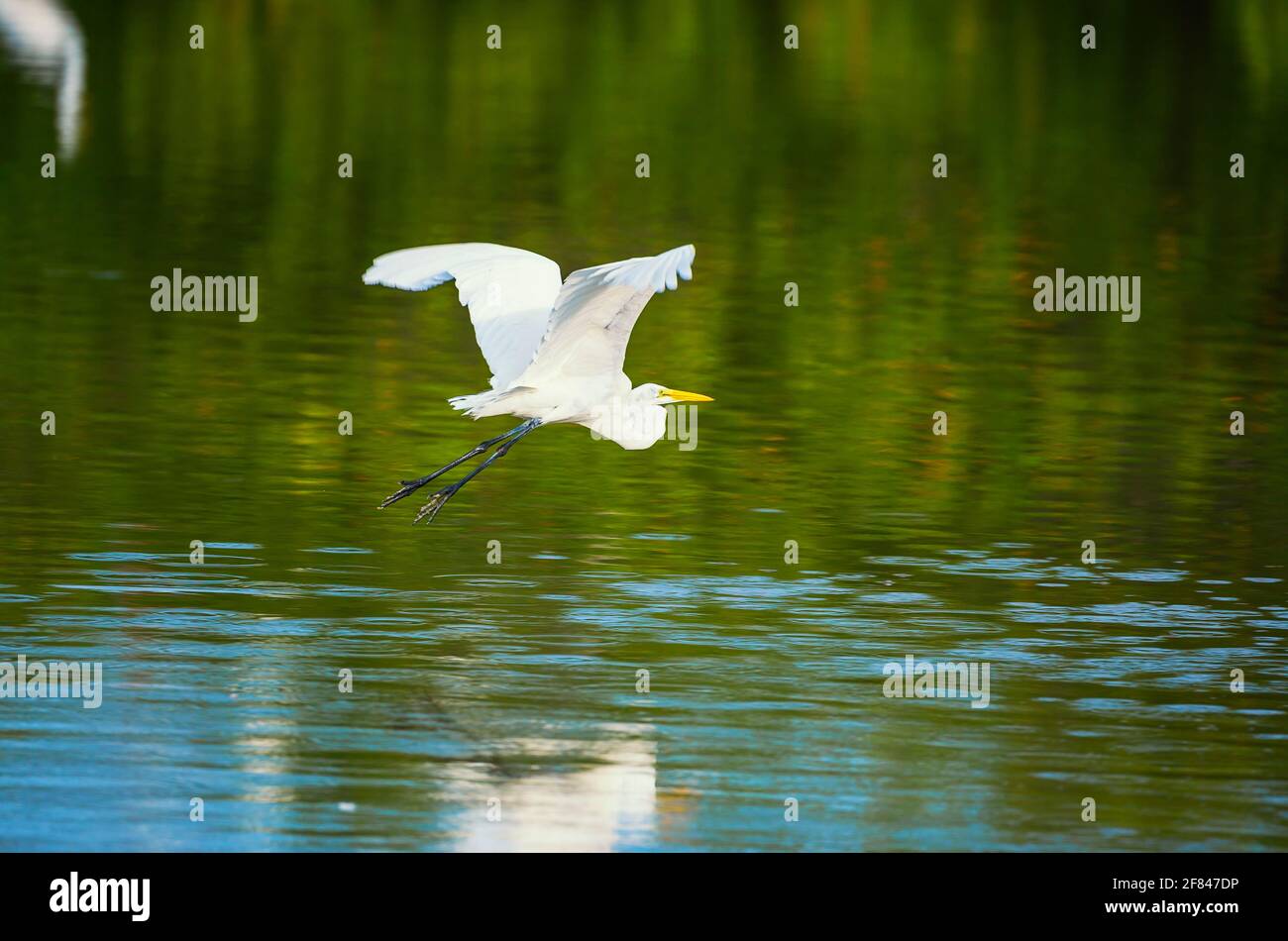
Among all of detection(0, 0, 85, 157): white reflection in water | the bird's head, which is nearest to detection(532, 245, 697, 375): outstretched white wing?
the bird's head

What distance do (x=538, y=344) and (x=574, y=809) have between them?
4.16m

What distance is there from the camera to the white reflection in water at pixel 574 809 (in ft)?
30.5

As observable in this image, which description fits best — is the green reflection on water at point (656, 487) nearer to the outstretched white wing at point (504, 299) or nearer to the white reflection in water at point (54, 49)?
the white reflection in water at point (54, 49)

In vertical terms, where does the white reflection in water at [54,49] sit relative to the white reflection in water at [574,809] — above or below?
above

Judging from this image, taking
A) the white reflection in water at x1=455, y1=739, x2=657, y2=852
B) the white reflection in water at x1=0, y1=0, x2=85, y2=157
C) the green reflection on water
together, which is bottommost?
the white reflection in water at x1=455, y1=739, x2=657, y2=852

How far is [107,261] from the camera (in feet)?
77.5

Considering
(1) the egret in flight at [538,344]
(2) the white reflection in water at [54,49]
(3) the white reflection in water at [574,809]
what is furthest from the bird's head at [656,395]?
(2) the white reflection in water at [54,49]

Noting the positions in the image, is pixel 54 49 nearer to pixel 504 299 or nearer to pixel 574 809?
pixel 504 299

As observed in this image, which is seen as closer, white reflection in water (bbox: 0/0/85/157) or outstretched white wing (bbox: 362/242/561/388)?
outstretched white wing (bbox: 362/242/561/388)

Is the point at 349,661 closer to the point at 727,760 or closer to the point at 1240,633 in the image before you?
the point at 727,760

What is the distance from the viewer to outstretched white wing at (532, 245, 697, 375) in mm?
10547

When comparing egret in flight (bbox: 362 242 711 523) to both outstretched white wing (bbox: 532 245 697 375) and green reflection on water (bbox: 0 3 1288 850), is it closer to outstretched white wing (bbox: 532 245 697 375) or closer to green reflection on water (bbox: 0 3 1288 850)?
outstretched white wing (bbox: 532 245 697 375)

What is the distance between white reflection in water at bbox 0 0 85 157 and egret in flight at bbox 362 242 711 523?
713 inches

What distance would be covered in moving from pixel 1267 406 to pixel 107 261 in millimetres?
10759
